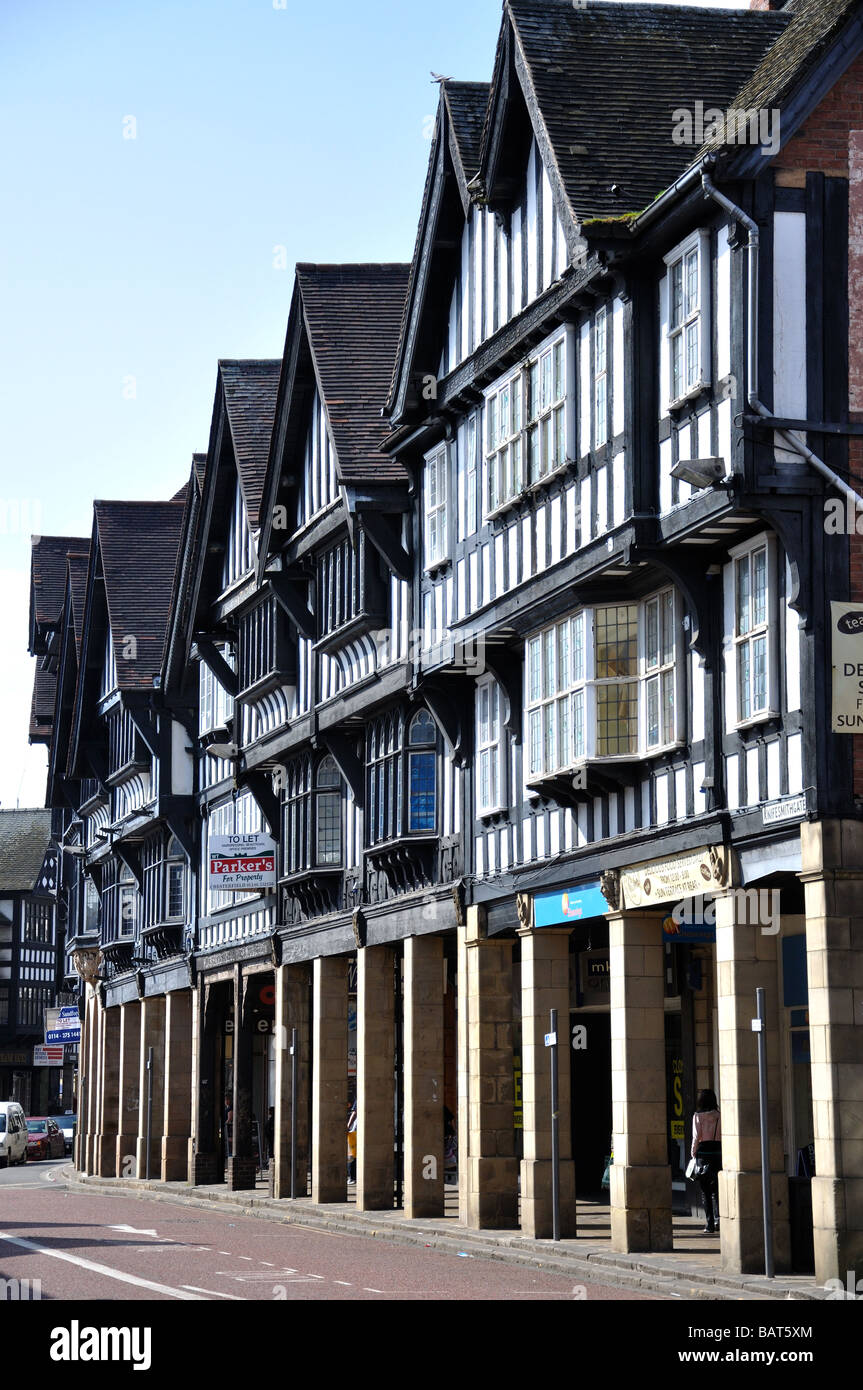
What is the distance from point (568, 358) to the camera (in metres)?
25.7

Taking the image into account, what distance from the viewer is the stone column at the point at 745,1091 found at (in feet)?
68.8

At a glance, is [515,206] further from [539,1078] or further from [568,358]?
[539,1078]

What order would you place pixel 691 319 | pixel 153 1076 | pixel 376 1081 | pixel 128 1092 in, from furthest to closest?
pixel 128 1092 < pixel 153 1076 < pixel 376 1081 < pixel 691 319

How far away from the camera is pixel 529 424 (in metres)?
27.0

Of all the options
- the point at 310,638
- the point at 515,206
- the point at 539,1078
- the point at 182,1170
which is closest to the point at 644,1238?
the point at 539,1078

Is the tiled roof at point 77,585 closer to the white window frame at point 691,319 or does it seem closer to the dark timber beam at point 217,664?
the dark timber beam at point 217,664

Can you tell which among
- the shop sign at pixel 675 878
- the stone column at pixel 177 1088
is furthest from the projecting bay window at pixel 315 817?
the shop sign at pixel 675 878

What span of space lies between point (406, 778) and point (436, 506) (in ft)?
13.4

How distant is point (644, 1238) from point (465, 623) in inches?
339

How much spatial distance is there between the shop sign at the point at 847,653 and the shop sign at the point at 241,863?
2158 cm

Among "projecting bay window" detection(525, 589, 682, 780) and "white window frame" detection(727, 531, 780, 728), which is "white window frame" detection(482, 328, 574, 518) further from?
"white window frame" detection(727, 531, 780, 728)

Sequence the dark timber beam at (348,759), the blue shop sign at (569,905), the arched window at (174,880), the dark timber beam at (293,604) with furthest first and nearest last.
→ the arched window at (174,880) < the dark timber beam at (293,604) < the dark timber beam at (348,759) < the blue shop sign at (569,905)

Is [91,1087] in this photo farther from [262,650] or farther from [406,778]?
[406,778]

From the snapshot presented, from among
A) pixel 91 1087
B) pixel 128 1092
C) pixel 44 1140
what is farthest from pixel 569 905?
pixel 44 1140
